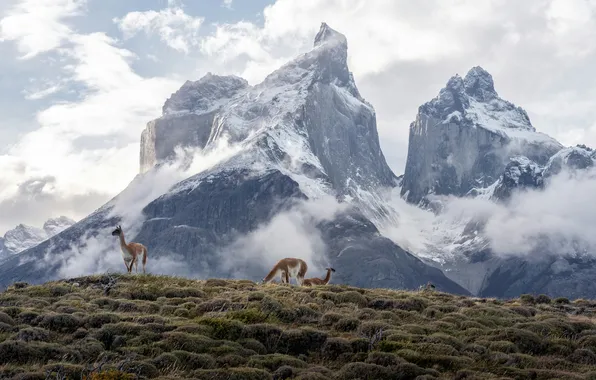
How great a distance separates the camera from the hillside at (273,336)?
23.0m

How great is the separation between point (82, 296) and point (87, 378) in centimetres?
1381

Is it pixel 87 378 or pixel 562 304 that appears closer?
pixel 87 378

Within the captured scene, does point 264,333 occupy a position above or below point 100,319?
below

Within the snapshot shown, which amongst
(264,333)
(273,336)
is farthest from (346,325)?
(264,333)

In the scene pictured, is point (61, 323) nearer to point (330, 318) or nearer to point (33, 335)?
point (33, 335)

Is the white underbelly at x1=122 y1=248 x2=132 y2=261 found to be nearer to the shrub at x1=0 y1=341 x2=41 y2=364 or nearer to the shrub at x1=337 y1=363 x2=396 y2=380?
the shrub at x1=0 y1=341 x2=41 y2=364

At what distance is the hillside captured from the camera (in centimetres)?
2305

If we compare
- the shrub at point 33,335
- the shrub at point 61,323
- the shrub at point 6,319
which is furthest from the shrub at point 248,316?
the shrub at point 6,319

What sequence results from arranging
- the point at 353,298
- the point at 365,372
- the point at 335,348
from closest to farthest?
the point at 365,372 → the point at 335,348 → the point at 353,298

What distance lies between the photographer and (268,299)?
3106 centimetres

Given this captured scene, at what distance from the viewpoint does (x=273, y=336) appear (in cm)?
2633

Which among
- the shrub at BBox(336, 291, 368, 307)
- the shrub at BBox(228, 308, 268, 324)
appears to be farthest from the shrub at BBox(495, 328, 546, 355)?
the shrub at BBox(228, 308, 268, 324)

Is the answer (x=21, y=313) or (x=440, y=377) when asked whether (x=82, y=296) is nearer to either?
(x=21, y=313)

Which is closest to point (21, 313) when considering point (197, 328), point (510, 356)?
point (197, 328)
